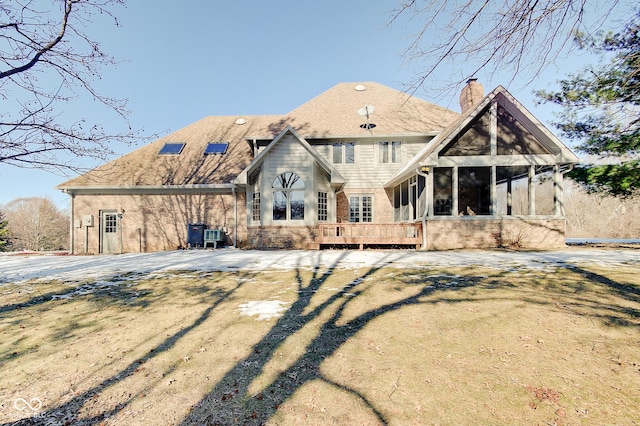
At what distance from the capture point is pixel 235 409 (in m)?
2.80

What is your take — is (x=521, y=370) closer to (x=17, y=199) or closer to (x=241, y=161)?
(x=241, y=161)

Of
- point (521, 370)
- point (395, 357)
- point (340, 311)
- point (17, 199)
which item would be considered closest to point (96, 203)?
point (340, 311)

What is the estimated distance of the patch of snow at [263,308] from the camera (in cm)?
493

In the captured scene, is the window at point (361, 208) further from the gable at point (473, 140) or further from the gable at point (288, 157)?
the gable at point (473, 140)

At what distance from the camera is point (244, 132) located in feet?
59.5

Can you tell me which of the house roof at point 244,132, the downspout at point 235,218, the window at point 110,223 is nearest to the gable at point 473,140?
the house roof at point 244,132

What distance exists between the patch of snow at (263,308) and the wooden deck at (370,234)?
708 centimetres

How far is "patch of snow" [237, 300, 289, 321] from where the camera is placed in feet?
16.2

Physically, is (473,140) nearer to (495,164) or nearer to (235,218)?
(495,164)

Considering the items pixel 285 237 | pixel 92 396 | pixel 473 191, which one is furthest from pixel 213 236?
pixel 473 191

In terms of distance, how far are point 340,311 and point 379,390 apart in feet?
6.71

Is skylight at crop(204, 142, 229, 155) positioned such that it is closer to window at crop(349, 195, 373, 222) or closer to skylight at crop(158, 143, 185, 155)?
skylight at crop(158, 143, 185, 155)

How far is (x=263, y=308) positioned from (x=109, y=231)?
1416 cm

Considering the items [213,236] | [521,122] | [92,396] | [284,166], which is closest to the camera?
[92,396]
